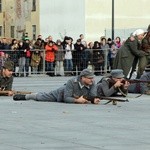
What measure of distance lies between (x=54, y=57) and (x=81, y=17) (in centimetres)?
1960

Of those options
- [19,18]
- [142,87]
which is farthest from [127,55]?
[19,18]

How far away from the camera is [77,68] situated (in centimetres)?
3100

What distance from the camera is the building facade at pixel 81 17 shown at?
5028 centimetres

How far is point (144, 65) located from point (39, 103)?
558 cm


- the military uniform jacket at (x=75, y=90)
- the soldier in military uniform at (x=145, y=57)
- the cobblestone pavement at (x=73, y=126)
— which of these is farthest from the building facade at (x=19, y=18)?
the military uniform jacket at (x=75, y=90)

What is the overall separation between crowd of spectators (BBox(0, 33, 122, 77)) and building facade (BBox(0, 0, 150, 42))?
56.3 ft

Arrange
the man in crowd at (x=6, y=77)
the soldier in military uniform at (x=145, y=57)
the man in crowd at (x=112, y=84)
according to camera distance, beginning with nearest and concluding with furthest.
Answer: the man in crowd at (x=112, y=84) < the man in crowd at (x=6, y=77) < the soldier in military uniform at (x=145, y=57)

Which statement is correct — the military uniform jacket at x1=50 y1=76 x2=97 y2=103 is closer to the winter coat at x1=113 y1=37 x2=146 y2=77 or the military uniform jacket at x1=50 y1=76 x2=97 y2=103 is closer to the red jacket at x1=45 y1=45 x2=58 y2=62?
the winter coat at x1=113 y1=37 x2=146 y2=77

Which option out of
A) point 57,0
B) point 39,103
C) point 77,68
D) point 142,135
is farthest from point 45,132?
point 57,0

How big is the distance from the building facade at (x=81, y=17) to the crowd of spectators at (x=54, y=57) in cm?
1717

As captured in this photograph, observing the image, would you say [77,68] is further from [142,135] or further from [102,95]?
[142,135]

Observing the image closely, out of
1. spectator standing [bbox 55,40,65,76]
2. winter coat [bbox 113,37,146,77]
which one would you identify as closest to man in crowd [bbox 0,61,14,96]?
winter coat [bbox 113,37,146,77]

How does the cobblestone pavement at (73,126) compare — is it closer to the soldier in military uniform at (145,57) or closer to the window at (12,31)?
the soldier in military uniform at (145,57)

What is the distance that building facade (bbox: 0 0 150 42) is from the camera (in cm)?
5028
